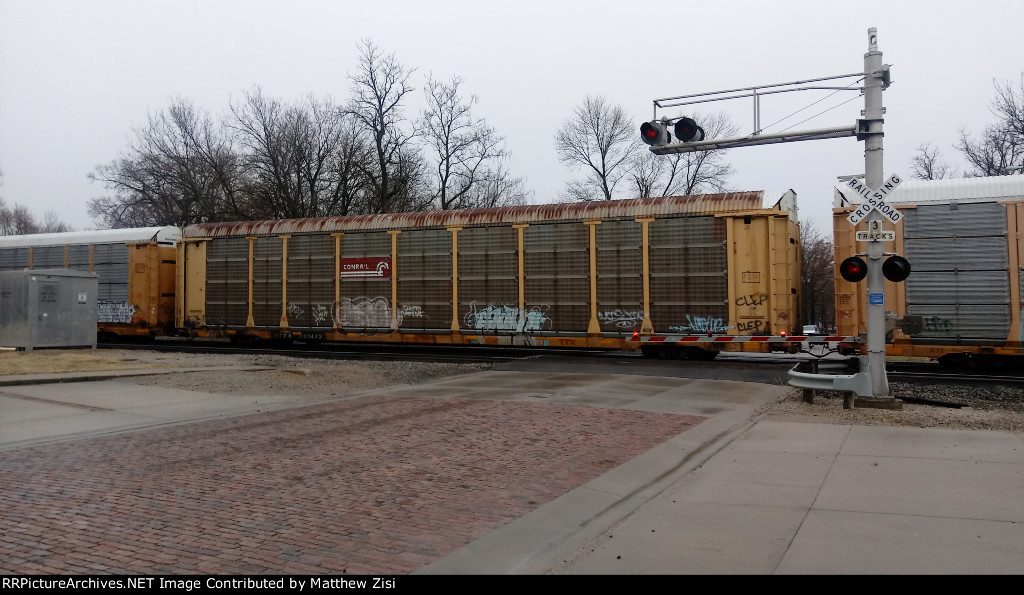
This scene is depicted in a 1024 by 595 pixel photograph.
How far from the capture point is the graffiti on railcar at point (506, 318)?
58.9ft

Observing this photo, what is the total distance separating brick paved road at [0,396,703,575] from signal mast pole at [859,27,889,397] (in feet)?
10.6

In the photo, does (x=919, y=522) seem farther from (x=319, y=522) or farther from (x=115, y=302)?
(x=115, y=302)

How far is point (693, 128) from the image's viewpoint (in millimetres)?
12750

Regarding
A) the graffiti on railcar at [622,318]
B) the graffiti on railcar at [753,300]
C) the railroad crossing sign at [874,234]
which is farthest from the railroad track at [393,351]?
the railroad crossing sign at [874,234]

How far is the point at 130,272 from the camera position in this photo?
22.6 metres

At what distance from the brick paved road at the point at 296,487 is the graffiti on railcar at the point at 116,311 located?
1598cm

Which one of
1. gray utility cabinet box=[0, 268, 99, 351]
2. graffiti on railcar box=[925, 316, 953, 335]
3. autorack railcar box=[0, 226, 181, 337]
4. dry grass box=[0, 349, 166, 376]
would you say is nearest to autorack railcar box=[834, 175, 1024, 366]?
graffiti on railcar box=[925, 316, 953, 335]

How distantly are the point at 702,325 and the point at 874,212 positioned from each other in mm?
6307

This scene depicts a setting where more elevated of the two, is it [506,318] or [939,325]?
[506,318]

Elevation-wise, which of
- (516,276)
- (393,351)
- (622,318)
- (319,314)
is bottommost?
(393,351)

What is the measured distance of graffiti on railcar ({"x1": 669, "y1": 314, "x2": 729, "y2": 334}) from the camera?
1609 cm

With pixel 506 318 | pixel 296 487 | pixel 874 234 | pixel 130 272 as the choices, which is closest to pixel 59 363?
pixel 130 272

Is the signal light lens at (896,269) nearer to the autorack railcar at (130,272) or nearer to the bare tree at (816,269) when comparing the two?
the autorack railcar at (130,272)

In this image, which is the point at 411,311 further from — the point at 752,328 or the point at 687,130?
the point at 687,130
